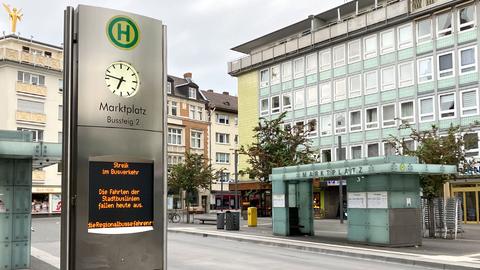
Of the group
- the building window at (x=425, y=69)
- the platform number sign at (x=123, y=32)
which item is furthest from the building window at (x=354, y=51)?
the platform number sign at (x=123, y=32)

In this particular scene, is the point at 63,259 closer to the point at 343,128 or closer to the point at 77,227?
the point at 77,227

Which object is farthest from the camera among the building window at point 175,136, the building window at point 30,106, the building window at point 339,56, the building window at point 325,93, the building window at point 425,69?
the building window at point 175,136

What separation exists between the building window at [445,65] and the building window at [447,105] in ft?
4.40

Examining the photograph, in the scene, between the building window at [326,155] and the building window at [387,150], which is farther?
the building window at [326,155]

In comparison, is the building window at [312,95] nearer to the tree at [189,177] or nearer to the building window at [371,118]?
the building window at [371,118]

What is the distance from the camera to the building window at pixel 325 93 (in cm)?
4375

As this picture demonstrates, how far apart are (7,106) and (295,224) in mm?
38047

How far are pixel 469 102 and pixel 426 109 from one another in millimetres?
3234

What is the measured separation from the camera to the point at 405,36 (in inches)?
1515

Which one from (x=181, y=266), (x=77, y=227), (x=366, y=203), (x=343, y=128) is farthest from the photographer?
(x=343, y=128)

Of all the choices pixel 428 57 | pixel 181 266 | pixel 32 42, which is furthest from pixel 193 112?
pixel 181 266

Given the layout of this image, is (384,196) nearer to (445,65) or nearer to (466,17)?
(445,65)

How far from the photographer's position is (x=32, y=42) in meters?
57.3

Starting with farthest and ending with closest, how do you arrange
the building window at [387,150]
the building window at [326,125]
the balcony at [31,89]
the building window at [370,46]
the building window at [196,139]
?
1. the building window at [196,139]
2. the balcony at [31,89]
3. the building window at [326,125]
4. the building window at [370,46]
5. the building window at [387,150]
